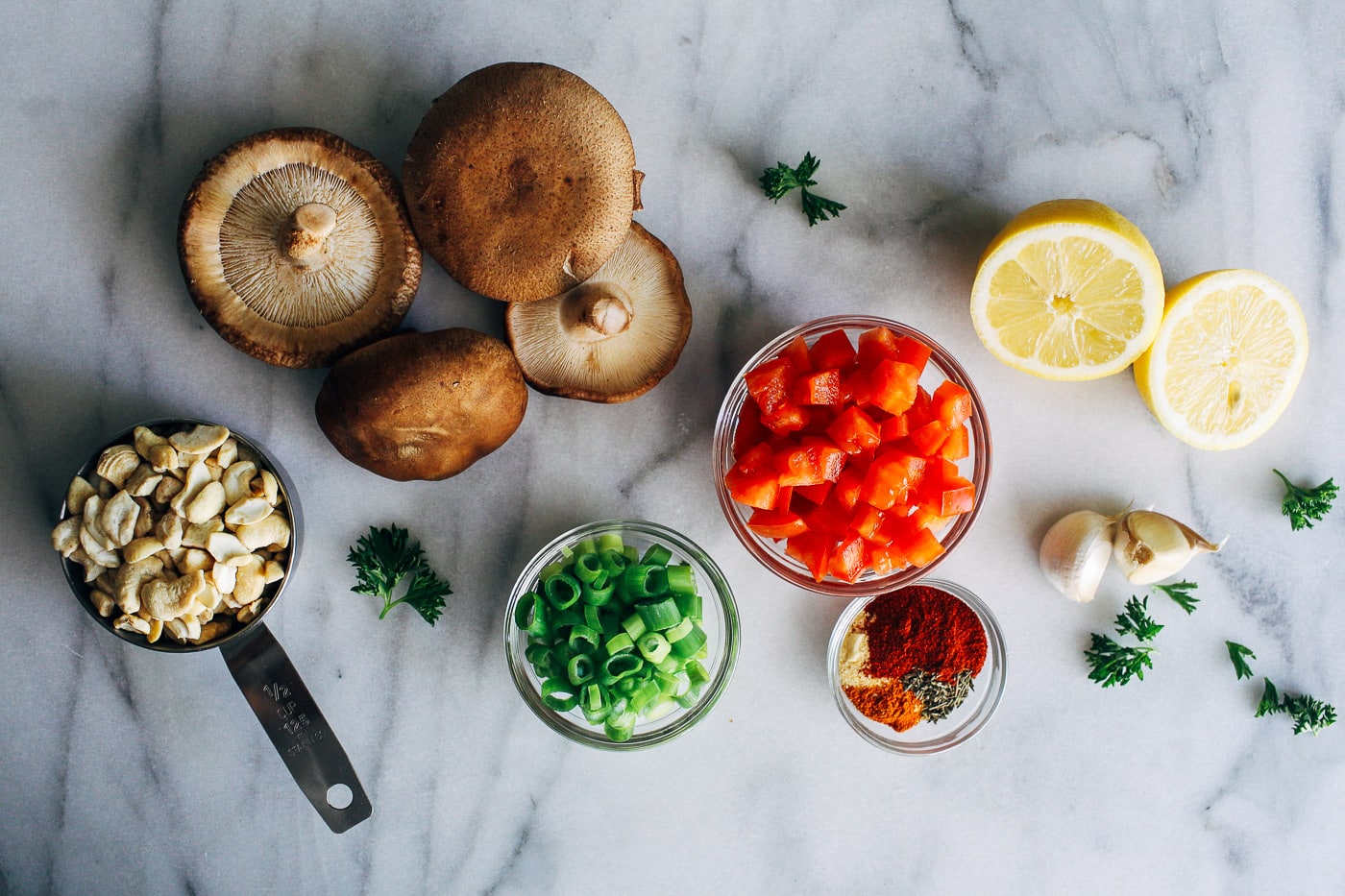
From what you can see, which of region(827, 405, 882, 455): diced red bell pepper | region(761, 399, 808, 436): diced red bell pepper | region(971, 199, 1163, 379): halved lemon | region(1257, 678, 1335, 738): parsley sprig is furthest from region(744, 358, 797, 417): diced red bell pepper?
region(1257, 678, 1335, 738): parsley sprig

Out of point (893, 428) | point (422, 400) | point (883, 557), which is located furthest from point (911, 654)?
point (422, 400)

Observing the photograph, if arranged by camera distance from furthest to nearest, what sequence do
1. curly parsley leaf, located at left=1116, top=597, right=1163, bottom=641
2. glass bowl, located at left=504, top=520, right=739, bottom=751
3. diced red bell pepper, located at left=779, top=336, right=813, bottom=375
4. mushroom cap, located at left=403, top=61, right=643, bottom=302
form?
curly parsley leaf, located at left=1116, top=597, right=1163, bottom=641 < glass bowl, located at left=504, top=520, right=739, bottom=751 < diced red bell pepper, located at left=779, top=336, right=813, bottom=375 < mushroom cap, located at left=403, top=61, right=643, bottom=302

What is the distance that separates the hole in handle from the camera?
5.73 ft

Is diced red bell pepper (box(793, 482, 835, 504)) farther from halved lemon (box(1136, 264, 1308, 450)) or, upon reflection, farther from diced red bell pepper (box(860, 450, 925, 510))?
halved lemon (box(1136, 264, 1308, 450))

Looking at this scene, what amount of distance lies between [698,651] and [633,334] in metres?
0.66

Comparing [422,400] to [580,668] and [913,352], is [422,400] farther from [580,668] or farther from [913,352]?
[913,352]

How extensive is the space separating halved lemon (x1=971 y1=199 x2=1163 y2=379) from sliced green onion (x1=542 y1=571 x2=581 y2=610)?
950mm

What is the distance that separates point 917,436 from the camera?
147 centimetres

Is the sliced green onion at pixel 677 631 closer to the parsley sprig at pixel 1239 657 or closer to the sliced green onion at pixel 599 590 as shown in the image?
the sliced green onion at pixel 599 590

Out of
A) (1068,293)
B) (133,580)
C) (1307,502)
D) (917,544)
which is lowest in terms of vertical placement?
(133,580)

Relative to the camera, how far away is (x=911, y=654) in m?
1.72

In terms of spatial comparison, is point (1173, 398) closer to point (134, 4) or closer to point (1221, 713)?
point (1221, 713)

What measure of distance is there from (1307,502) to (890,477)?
106cm

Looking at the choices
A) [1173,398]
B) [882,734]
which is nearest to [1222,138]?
[1173,398]
